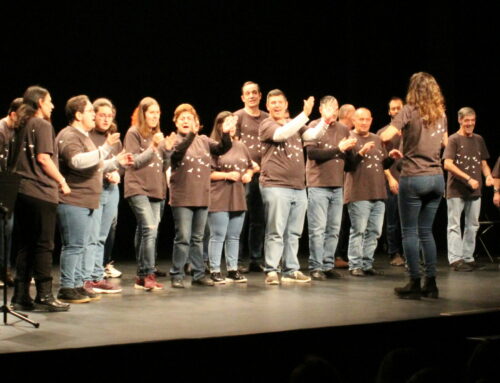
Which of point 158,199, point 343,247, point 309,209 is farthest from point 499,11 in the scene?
point 158,199

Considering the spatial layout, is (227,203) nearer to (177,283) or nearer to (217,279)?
(217,279)

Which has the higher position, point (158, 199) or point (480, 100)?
point (480, 100)

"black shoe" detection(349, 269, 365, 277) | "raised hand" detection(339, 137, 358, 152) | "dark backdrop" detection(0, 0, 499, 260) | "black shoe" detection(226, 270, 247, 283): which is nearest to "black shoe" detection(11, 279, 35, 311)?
"black shoe" detection(226, 270, 247, 283)

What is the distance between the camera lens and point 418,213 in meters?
5.59

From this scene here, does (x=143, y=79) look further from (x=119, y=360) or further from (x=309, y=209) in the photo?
(x=119, y=360)

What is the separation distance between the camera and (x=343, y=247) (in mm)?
7848

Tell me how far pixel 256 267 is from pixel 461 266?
6.33ft

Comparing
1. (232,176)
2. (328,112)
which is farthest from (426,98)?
(232,176)

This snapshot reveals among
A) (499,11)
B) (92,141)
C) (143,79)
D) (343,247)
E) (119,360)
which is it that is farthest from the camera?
(499,11)

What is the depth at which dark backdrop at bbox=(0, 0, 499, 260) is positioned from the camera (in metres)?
8.53

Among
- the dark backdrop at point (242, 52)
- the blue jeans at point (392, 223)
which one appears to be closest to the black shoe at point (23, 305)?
the dark backdrop at point (242, 52)

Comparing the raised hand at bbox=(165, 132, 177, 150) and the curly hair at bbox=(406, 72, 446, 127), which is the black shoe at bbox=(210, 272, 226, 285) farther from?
the curly hair at bbox=(406, 72, 446, 127)

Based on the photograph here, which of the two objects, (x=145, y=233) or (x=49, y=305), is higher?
(x=145, y=233)

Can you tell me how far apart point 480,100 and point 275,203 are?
4.91m
